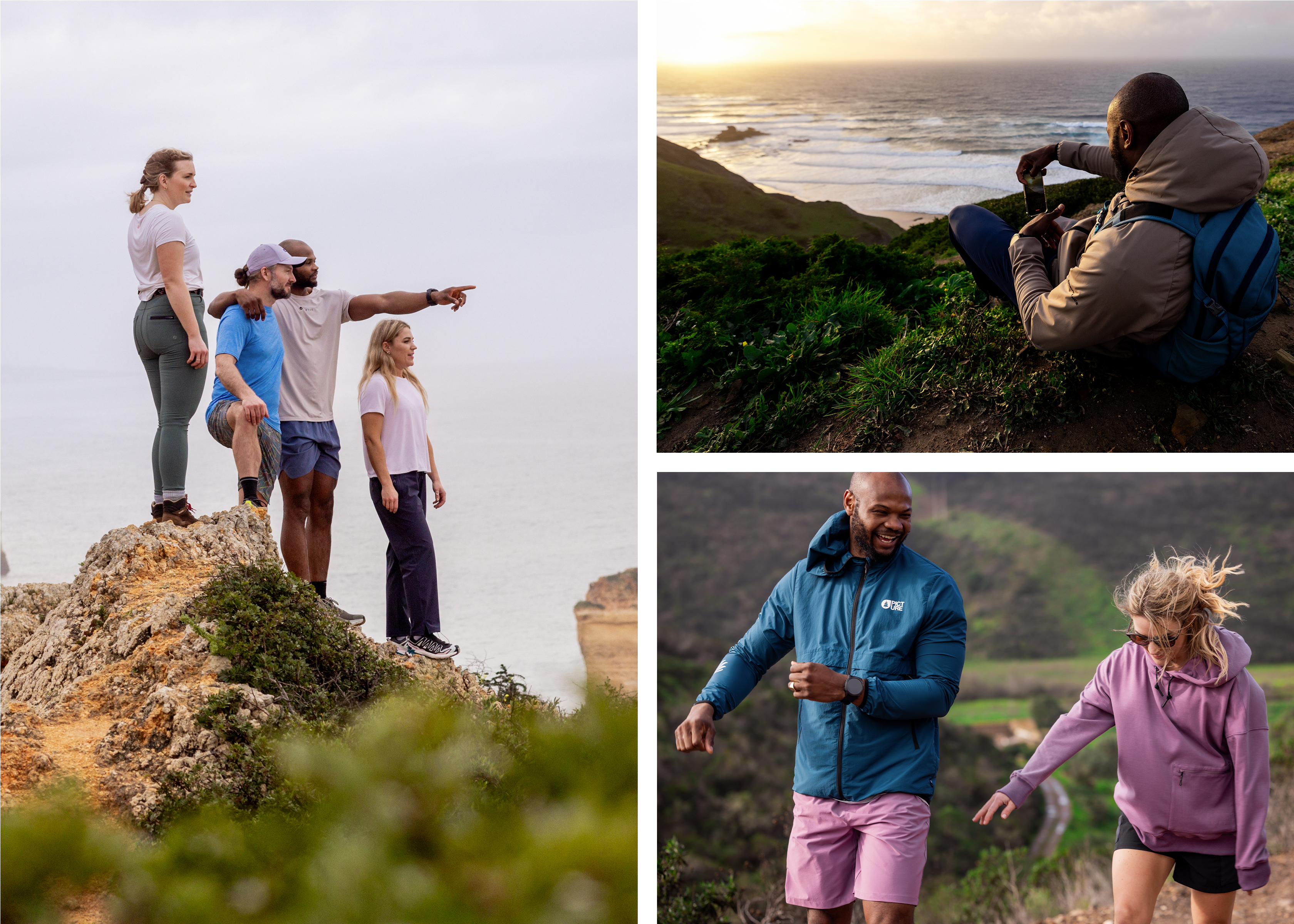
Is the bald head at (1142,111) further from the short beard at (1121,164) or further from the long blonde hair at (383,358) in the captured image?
the long blonde hair at (383,358)

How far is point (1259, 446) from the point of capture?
3330 mm

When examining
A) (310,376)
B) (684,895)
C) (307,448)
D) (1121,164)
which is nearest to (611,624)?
(684,895)

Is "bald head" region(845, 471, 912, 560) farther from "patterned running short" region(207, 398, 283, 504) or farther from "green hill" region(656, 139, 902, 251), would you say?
"patterned running short" region(207, 398, 283, 504)

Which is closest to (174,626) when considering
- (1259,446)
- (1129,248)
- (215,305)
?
(215,305)

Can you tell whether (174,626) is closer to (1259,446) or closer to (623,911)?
(623,911)

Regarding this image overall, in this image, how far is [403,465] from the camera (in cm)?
446

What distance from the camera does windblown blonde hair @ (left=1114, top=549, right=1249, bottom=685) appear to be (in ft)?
9.14

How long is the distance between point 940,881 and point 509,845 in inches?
138

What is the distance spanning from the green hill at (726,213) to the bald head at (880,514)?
2432 millimetres

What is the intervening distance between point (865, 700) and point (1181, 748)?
3.45 feet

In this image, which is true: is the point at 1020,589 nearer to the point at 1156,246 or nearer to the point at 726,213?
the point at 726,213

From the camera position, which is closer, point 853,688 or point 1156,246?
point 853,688

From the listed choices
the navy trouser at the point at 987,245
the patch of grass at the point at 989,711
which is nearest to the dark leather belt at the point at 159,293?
the navy trouser at the point at 987,245

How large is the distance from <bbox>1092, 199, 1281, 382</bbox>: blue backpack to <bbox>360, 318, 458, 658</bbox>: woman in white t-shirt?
309cm
